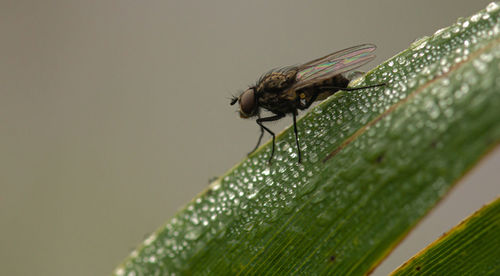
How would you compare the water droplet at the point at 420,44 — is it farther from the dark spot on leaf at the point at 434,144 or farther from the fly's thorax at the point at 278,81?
the fly's thorax at the point at 278,81

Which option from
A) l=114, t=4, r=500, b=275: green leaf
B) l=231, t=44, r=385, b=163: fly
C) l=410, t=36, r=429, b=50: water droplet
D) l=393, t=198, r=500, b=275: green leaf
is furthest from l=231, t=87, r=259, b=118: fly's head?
l=393, t=198, r=500, b=275: green leaf

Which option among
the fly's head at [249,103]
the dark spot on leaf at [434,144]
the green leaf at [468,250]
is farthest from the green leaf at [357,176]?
the fly's head at [249,103]

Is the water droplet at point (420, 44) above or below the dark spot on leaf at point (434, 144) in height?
above

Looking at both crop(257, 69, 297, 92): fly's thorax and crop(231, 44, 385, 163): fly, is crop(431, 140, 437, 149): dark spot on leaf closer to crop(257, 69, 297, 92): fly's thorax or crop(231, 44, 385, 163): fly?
crop(231, 44, 385, 163): fly

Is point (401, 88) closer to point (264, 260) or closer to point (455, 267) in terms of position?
point (455, 267)

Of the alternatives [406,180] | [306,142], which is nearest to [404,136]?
[406,180]

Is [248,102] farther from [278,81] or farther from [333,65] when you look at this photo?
[333,65]
